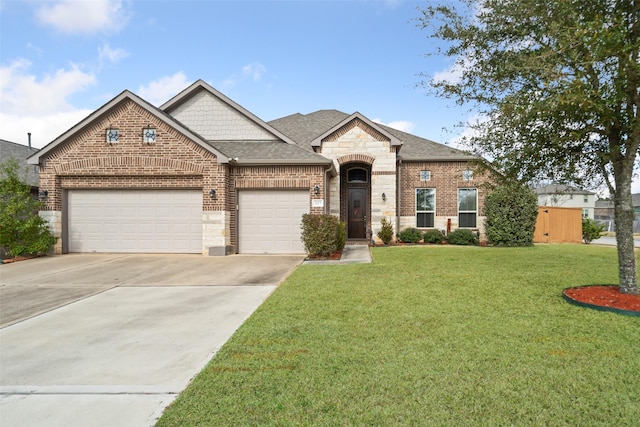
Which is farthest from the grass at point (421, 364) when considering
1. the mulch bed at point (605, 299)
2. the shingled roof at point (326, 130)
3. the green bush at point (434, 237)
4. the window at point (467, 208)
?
the shingled roof at point (326, 130)

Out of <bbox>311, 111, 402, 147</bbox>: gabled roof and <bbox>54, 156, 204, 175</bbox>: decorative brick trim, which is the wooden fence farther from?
<bbox>54, 156, 204, 175</bbox>: decorative brick trim

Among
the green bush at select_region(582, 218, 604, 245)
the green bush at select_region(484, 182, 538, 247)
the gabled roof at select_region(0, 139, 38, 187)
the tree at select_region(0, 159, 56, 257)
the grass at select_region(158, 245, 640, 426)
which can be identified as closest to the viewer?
the grass at select_region(158, 245, 640, 426)

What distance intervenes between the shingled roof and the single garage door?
4.26 meters

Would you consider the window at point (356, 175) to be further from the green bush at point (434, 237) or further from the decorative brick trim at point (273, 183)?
the decorative brick trim at point (273, 183)

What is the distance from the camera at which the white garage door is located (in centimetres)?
1262

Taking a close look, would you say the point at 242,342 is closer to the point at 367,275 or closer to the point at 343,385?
the point at 343,385

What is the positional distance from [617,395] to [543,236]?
17450 mm

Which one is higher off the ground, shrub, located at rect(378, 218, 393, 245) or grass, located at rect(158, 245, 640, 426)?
shrub, located at rect(378, 218, 393, 245)

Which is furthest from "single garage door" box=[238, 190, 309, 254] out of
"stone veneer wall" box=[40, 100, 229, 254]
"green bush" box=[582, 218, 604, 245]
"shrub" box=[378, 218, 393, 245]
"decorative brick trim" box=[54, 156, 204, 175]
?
"green bush" box=[582, 218, 604, 245]

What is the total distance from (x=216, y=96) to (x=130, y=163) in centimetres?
467

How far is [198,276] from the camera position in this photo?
8547 mm

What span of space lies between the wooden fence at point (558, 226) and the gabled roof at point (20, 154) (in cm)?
2317

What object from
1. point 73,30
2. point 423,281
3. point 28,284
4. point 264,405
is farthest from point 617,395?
point 73,30

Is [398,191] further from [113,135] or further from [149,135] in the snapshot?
[113,135]
